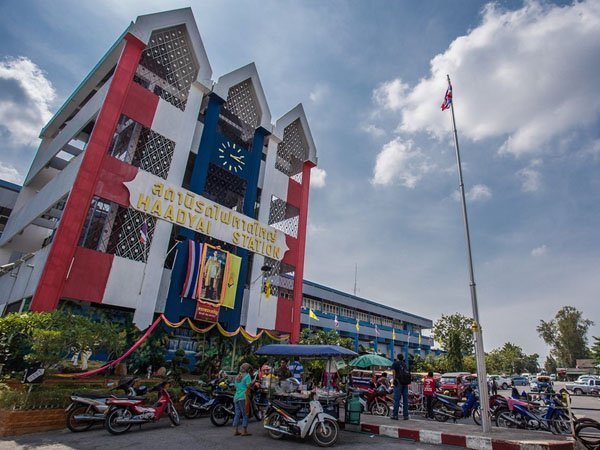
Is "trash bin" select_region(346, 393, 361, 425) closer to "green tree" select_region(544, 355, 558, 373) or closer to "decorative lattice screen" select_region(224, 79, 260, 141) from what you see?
"decorative lattice screen" select_region(224, 79, 260, 141)

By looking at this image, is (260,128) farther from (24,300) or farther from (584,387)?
(584,387)

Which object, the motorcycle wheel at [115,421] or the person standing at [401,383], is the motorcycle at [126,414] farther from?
the person standing at [401,383]

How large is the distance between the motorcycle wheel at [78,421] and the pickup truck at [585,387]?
39365 millimetres

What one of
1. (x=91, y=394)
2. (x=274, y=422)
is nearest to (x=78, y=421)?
(x=91, y=394)

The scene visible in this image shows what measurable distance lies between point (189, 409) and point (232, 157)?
12.8 metres

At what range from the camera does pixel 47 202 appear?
50.9ft

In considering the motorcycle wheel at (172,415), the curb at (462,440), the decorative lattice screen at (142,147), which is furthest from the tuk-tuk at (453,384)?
the decorative lattice screen at (142,147)

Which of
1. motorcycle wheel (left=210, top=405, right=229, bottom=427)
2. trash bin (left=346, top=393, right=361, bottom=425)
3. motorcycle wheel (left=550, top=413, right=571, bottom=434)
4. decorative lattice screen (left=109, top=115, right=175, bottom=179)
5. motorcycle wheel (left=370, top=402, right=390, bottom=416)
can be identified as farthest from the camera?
decorative lattice screen (left=109, top=115, right=175, bottom=179)

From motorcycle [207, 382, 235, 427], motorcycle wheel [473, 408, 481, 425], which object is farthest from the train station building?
motorcycle wheel [473, 408, 481, 425]

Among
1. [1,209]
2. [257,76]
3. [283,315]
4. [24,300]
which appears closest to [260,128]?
[257,76]

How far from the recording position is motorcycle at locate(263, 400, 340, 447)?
723 cm

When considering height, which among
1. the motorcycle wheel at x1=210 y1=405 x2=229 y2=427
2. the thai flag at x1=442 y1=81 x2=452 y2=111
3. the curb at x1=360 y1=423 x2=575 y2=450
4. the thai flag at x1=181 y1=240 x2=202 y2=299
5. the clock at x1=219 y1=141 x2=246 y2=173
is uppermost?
the clock at x1=219 y1=141 x2=246 y2=173

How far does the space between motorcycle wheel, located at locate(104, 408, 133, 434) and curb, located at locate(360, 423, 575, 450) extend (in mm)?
5675

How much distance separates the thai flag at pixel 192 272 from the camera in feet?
50.4
